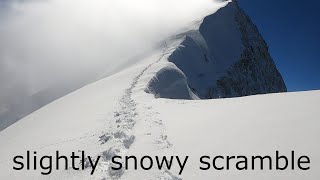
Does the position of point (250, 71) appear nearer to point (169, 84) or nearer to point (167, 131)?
point (169, 84)

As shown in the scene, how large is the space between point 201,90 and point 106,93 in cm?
2393

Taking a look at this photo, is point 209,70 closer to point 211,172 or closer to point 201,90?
point 201,90

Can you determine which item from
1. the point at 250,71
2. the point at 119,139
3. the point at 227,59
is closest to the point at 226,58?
the point at 227,59

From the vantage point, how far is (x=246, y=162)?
7.48 m

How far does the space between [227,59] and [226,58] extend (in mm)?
242

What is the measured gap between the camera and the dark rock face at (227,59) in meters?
44.8

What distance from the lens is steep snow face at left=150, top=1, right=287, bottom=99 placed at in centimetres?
4475

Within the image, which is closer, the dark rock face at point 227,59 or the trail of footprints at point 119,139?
the trail of footprints at point 119,139

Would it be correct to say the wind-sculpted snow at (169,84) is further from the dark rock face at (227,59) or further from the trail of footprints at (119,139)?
the trail of footprints at (119,139)

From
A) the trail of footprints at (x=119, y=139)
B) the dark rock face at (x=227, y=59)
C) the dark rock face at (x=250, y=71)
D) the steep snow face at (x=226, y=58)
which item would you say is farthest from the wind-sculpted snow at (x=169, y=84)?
the dark rock face at (x=250, y=71)

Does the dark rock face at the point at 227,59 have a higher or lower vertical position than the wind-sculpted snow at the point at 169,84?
higher

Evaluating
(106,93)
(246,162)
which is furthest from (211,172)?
(106,93)

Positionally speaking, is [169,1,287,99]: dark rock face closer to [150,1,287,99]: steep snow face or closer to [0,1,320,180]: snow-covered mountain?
[150,1,287,99]: steep snow face

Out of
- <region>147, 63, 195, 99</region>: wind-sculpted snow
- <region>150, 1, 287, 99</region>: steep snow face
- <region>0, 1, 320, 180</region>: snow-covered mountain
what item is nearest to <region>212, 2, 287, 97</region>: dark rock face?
<region>150, 1, 287, 99</region>: steep snow face
